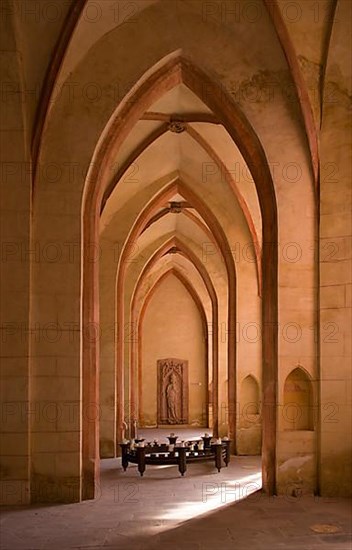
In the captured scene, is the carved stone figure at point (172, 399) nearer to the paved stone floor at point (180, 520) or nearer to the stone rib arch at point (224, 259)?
the stone rib arch at point (224, 259)

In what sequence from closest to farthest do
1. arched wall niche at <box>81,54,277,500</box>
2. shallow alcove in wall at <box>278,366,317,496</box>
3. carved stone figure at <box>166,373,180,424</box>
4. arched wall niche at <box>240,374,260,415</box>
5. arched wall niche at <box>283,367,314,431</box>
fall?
shallow alcove in wall at <box>278,366,317,496</box>
arched wall niche at <box>81,54,277,500</box>
arched wall niche at <box>283,367,314,431</box>
arched wall niche at <box>240,374,260,415</box>
carved stone figure at <box>166,373,180,424</box>

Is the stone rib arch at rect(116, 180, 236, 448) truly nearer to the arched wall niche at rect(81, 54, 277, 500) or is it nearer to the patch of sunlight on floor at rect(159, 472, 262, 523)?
the patch of sunlight on floor at rect(159, 472, 262, 523)

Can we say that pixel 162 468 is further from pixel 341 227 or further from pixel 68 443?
pixel 341 227

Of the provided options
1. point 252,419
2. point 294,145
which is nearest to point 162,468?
point 252,419

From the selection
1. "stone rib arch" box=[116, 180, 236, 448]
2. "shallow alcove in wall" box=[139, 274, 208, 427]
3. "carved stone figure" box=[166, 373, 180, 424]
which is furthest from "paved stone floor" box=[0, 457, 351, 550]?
"shallow alcove in wall" box=[139, 274, 208, 427]

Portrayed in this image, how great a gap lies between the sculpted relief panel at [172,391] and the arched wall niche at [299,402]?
58.7 feet

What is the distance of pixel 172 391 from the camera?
2927 cm

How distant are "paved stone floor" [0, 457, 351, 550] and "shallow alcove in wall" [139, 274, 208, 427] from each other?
1653 centimetres

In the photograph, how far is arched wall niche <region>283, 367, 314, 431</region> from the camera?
11.5 meters

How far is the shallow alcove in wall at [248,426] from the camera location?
16944 mm

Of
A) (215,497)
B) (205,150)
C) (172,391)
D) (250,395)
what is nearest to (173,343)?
(172,391)

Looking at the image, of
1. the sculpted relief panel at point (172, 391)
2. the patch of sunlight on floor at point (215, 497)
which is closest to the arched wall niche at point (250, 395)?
the patch of sunlight on floor at point (215, 497)

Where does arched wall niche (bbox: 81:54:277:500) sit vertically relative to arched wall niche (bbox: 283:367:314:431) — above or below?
above

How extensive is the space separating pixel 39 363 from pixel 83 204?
253 centimetres
